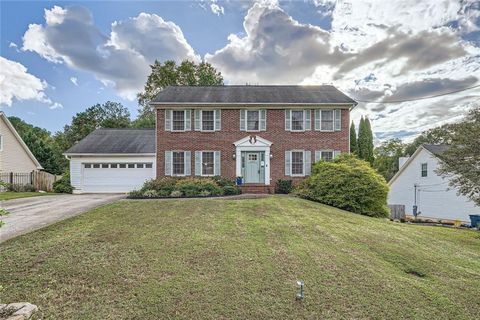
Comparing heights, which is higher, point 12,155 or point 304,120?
point 304,120

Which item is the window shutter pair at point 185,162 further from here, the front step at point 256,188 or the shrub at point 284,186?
the shrub at point 284,186

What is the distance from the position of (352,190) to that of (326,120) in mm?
6301

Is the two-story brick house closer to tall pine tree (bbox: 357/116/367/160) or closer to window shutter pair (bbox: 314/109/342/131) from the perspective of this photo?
window shutter pair (bbox: 314/109/342/131)

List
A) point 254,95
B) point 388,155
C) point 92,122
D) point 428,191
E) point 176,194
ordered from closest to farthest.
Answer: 1. point 176,194
2. point 254,95
3. point 428,191
4. point 92,122
5. point 388,155

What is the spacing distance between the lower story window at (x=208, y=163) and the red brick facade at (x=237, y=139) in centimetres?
40

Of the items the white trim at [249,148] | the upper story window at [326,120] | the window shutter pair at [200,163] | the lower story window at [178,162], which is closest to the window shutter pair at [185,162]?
the lower story window at [178,162]

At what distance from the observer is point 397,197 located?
25.8 meters

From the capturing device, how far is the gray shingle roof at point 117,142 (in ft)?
60.6

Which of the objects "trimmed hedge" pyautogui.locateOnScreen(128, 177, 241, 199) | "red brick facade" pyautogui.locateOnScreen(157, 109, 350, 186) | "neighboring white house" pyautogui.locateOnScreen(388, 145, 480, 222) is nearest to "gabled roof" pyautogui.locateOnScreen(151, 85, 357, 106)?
"red brick facade" pyautogui.locateOnScreen(157, 109, 350, 186)

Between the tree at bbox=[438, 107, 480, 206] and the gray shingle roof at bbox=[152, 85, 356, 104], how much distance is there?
6.55 metres

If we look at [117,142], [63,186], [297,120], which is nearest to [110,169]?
[117,142]

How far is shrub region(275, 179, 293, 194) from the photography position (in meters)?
16.2

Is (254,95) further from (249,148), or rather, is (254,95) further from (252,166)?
(252,166)

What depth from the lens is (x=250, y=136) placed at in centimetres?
1673
